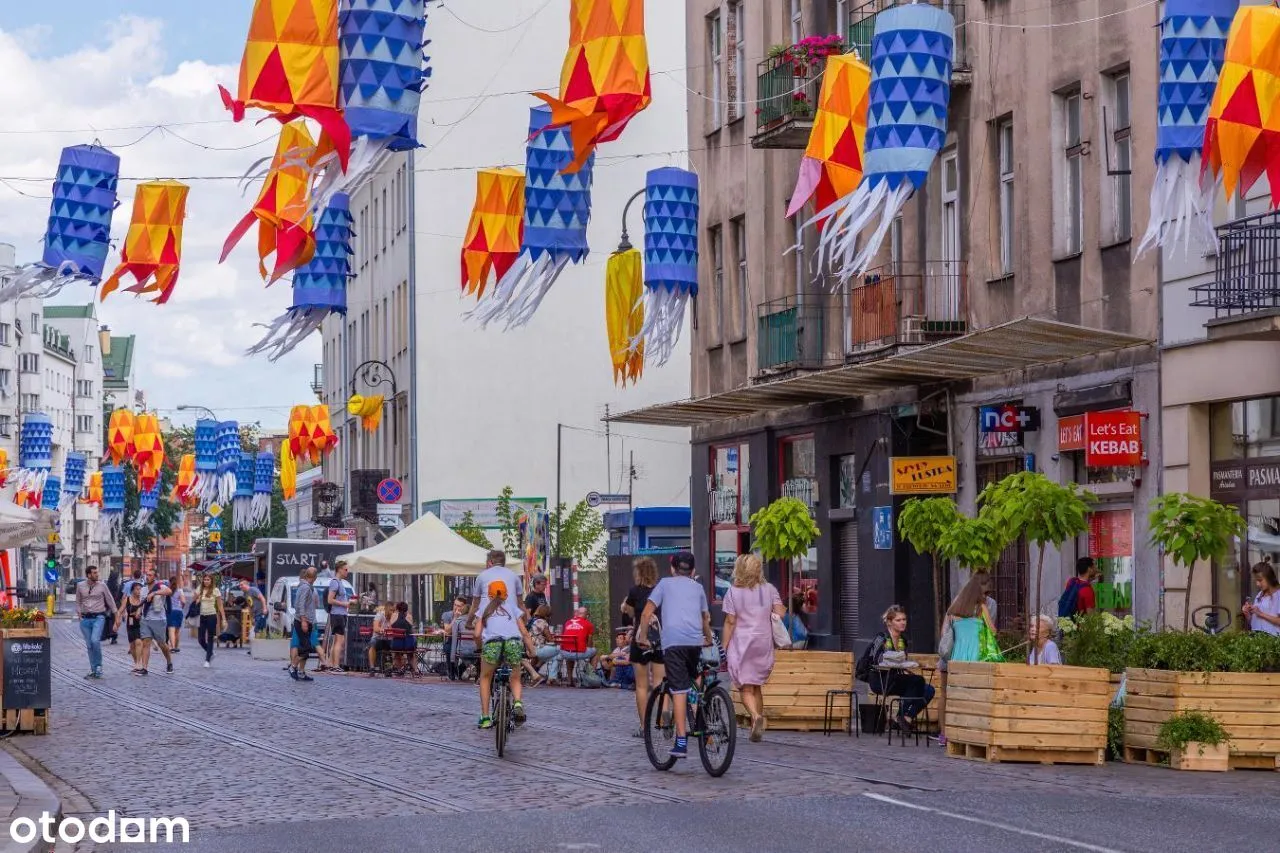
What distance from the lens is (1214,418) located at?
24.1 metres

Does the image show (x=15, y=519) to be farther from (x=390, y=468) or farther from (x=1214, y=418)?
(x=390, y=468)

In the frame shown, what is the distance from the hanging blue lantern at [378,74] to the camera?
1803cm

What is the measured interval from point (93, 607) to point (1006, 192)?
51.5 ft

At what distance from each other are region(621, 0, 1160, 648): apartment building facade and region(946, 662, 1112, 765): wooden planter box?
18.3 ft

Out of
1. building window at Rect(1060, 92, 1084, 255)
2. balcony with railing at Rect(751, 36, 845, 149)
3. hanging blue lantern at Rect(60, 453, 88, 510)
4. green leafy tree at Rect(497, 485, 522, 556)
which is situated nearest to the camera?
building window at Rect(1060, 92, 1084, 255)

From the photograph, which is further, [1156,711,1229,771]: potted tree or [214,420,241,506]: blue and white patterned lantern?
[214,420,241,506]: blue and white patterned lantern

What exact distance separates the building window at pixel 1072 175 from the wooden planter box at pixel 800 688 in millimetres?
6806

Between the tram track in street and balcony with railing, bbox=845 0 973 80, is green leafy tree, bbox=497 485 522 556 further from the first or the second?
balcony with railing, bbox=845 0 973 80

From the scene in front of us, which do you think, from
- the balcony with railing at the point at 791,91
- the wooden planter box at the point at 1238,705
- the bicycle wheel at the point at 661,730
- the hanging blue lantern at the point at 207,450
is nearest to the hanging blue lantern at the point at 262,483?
the hanging blue lantern at the point at 207,450

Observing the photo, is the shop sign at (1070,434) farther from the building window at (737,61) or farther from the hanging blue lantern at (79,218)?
the building window at (737,61)

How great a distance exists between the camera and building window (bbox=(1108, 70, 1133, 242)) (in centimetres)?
2541

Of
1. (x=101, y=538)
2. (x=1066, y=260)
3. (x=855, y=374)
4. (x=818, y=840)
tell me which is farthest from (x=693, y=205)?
(x=101, y=538)

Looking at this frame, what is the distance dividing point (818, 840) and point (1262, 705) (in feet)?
22.4

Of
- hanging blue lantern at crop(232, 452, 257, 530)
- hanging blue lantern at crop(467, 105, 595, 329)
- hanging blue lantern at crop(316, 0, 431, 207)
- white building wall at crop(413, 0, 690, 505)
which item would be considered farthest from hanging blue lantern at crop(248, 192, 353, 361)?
hanging blue lantern at crop(232, 452, 257, 530)
